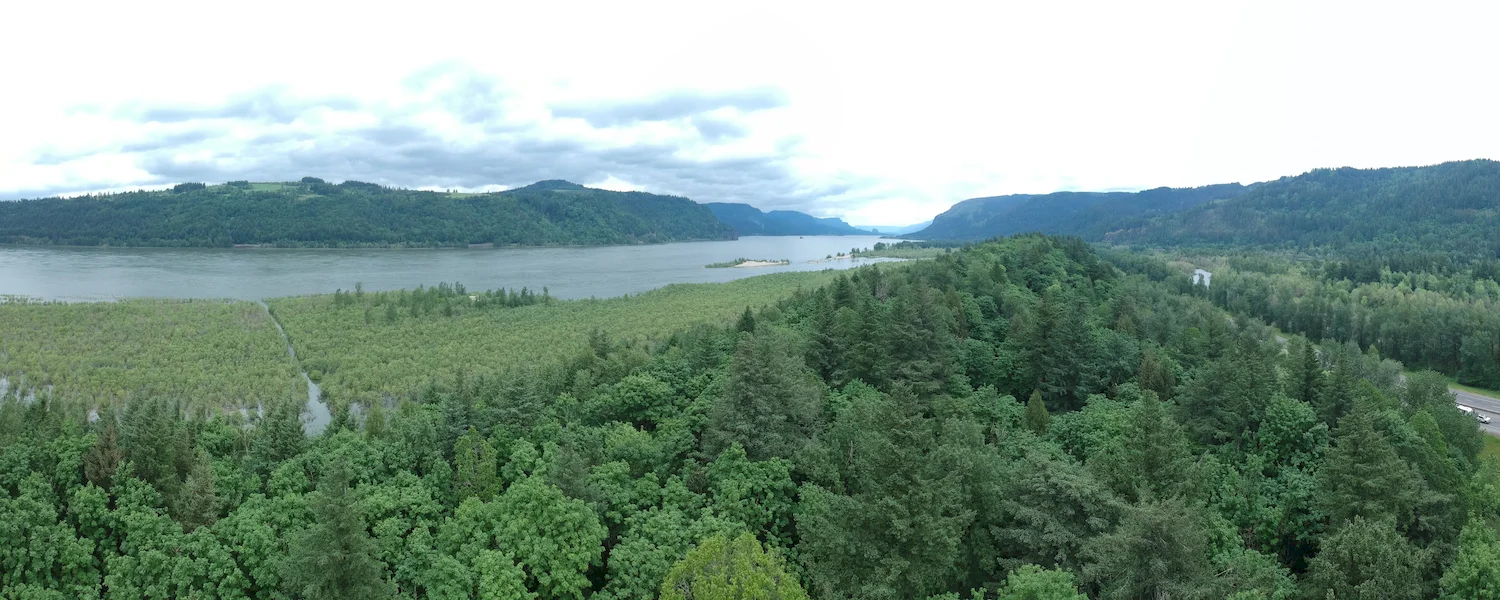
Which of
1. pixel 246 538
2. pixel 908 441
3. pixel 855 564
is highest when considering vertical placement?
pixel 908 441

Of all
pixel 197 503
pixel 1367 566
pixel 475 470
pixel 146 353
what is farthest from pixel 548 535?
pixel 146 353

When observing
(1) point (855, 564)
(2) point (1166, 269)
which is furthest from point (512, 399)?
(2) point (1166, 269)

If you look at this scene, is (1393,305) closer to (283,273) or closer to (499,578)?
(499,578)

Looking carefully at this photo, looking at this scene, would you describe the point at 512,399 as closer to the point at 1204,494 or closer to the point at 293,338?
the point at 1204,494

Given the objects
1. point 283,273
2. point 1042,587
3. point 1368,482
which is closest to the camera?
point 1042,587

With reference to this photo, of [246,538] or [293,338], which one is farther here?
[293,338]

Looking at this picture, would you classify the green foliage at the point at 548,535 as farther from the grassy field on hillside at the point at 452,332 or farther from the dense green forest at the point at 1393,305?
the dense green forest at the point at 1393,305

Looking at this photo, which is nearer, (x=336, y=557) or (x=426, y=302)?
(x=336, y=557)
